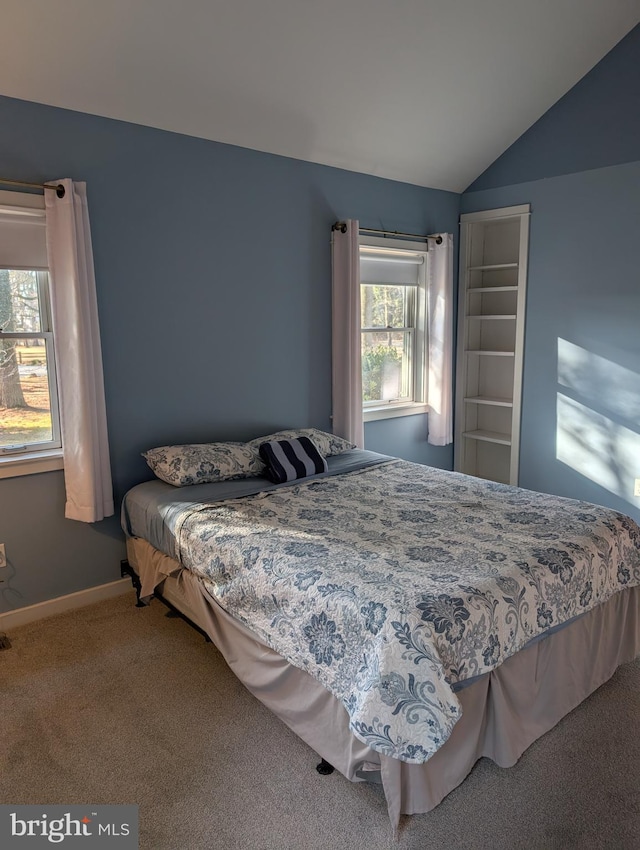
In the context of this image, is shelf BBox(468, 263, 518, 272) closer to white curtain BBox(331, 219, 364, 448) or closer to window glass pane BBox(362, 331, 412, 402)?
window glass pane BBox(362, 331, 412, 402)

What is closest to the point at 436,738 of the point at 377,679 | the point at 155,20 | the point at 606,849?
the point at 377,679

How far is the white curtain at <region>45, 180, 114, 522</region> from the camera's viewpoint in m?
2.77

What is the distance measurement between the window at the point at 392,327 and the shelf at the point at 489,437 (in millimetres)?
493

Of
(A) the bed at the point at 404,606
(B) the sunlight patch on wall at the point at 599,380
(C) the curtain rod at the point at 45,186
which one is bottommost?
(A) the bed at the point at 404,606

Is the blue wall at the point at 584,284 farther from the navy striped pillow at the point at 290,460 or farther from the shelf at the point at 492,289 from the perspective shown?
the navy striped pillow at the point at 290,460

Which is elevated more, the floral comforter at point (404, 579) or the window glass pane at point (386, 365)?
the window glass pane at point (386, 365)

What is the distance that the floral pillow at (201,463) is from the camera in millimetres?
3027

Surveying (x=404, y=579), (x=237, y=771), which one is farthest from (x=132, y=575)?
(x=404, y=579)

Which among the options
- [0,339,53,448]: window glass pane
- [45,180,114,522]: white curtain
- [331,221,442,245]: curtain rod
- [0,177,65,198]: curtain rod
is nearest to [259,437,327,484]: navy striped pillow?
[45,180,114,522]: white curtain

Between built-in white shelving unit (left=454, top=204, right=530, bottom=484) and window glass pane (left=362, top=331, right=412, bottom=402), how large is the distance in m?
0.46

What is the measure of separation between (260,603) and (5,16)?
2.37 metres

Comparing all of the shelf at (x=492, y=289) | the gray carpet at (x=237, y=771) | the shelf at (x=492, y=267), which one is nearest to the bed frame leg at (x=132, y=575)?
the gray carpet at (x=237, y=771)

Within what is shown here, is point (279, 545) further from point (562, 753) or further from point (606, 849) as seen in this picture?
point (606, 849)

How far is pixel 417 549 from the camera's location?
7.45ft
